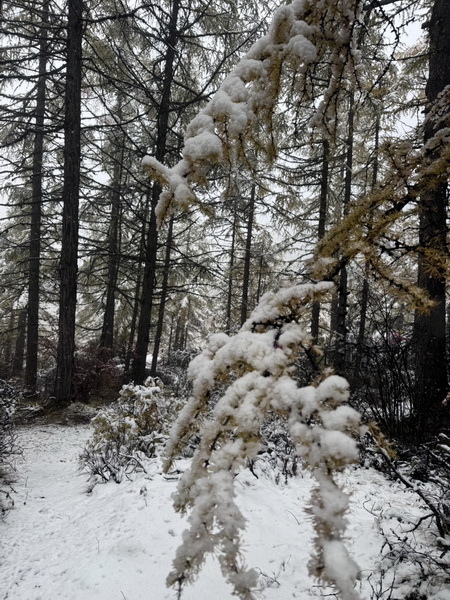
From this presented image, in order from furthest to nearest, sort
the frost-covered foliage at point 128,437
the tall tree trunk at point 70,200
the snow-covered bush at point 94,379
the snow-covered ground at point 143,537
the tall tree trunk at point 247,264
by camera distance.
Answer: the tall tree trunk at point 247,264 → the snow-covered bush at point 94,379 → the tall tree trunk at point 70,200 → the frost-covered foliage at point 128,437 → the snow-covered ground at point 143,537

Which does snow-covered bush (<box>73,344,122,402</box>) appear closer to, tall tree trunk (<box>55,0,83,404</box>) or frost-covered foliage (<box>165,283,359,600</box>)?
tall tree trunk (<box>55,0,83,404</box>)

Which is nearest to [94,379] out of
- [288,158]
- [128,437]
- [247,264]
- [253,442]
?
[128,437]

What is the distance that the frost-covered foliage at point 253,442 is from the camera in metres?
0.68

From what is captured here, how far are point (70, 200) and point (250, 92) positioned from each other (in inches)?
274

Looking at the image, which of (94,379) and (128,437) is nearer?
(128,437)

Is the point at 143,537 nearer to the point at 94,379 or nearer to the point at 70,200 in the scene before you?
the point at 70,200

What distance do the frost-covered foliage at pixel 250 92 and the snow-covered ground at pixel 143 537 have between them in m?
2.51

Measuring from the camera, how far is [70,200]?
7.43 m

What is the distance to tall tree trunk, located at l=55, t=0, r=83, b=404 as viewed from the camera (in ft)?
23.2

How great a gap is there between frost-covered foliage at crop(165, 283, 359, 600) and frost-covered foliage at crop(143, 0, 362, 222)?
1.97 feet

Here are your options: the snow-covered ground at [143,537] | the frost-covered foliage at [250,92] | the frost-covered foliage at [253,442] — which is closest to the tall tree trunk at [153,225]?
the snow-covered ground at [143,537]

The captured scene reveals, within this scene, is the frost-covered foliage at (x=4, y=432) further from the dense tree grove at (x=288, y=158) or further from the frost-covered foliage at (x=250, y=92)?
the frost-covered foliage at (x=250, y=92)

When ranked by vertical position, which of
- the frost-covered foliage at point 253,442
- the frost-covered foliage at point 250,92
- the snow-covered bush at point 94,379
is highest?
the frost-covered foliage at point 250,92

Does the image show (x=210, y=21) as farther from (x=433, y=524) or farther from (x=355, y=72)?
(x=433, y=524)
